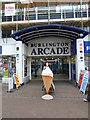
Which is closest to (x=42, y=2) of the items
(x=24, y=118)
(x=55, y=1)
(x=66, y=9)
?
(x=55, y=1)

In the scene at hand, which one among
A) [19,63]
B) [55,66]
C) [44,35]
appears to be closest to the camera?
[19,63]

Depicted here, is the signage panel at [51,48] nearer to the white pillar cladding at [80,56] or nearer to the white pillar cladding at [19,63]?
the white pillar cladding at [19,63]

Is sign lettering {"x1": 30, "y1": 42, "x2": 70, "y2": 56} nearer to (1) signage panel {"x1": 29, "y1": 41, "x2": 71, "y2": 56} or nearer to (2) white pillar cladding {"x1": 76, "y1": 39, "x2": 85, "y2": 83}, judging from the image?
(1) signage panel {"x1": 29, "y1": 41, "x2": 71, "y2": 56}

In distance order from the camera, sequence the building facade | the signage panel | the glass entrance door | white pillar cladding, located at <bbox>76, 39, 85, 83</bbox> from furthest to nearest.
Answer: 1. the glass entrance door
2. the signage panel
3. the building facade
4. white pillar cladding, located at <bbox>76, 39, 85, 83</bbox>

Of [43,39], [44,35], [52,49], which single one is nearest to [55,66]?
[52,49]

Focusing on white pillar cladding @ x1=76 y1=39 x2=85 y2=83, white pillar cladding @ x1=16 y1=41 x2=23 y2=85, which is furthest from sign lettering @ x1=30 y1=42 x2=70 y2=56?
white pillar cladding @ x1=76 y1=39 x2=85 y2=83

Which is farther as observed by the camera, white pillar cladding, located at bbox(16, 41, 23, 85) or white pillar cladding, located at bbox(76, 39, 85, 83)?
white pillar cladding, located at bbox(16, 41, 23, 85)

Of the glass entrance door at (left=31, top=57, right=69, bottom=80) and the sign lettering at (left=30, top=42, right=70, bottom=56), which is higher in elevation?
the sign lettering at (left=30, top=42, right=70, bottom=56)

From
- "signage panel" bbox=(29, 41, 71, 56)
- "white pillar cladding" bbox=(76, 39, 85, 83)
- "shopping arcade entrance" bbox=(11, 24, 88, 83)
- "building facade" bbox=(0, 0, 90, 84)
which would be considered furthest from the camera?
"signage panel" bbox=(29, 41, 71, 56)

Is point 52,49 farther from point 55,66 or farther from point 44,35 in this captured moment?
point 55,66

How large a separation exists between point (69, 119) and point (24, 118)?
4.69 feet

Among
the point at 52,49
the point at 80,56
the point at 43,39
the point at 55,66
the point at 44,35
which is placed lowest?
the point at 55,66

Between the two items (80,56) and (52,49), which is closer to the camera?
(80,56)

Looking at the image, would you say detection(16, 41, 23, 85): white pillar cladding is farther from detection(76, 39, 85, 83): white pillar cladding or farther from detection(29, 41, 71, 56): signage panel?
detection(76, 39, 85, 83): white pillar cladding
